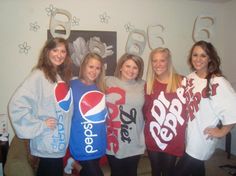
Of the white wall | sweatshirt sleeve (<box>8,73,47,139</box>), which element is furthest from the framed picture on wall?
sweatshirt sleeve (<box>8,73,47,139</box>)

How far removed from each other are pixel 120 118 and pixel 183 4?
88.7 inches

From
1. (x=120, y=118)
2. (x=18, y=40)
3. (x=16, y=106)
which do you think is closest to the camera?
(x=16, y=106)

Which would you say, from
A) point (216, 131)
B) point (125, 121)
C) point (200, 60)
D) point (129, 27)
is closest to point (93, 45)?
point (129, 27)

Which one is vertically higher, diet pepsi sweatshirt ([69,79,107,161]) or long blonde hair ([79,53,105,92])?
long blonde hair ([79,53,105,92])

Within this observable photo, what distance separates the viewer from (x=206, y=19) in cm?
364

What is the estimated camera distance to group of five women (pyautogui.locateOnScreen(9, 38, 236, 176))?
175cm

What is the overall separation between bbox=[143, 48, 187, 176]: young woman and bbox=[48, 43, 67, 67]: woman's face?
2.47ft

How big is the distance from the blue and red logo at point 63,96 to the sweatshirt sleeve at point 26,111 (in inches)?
5.5

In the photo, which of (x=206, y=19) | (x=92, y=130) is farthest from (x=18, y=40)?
(x=206, y=19)

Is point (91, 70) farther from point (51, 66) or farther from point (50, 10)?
point (50, 10)

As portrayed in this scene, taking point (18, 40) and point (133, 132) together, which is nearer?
point (133, 132)

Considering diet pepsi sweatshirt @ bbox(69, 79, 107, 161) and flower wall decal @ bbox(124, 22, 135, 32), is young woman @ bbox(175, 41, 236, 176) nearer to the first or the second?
diet pepsi sweatshirt @ bbox(69, 79, 107, 161)

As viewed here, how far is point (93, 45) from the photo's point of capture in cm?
305

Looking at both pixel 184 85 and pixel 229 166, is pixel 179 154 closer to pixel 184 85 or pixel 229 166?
pixel 184 85
